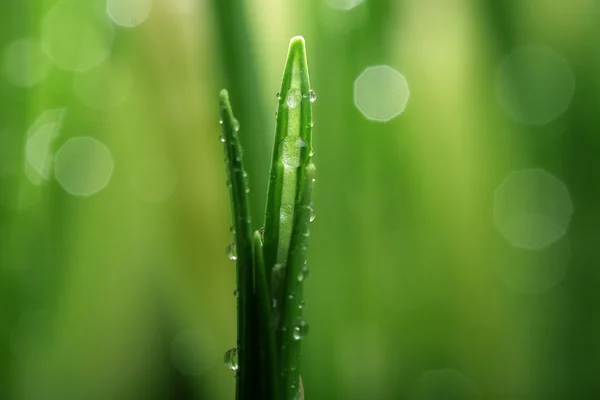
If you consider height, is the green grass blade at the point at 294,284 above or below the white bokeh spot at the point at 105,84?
below

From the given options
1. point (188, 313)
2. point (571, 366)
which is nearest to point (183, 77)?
point (188, 313)

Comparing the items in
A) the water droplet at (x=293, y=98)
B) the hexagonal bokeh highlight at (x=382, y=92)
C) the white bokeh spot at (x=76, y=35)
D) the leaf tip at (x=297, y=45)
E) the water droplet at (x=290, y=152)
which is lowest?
the water droplet at (x=290, y=152)

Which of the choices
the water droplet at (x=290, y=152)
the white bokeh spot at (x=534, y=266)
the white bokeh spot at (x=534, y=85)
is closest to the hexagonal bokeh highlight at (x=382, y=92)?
the white bokeh spot at (x=534, y=85)

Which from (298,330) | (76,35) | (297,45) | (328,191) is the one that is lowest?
(298,330)

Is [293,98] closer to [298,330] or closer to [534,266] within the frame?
[298,330]

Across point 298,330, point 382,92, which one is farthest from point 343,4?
point 298,330

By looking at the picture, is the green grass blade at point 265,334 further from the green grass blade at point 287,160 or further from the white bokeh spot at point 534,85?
the white bokeh spot at point 534,85

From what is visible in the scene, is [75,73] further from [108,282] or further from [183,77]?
[108,282]
